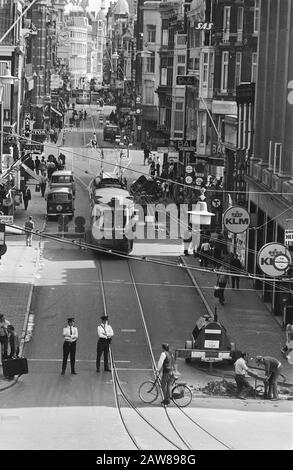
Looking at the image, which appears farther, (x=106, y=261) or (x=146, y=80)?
(x=146, y=80)

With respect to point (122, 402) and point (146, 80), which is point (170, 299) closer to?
point (122, 402)

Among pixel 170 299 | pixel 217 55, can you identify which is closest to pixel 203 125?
pixel 217 55

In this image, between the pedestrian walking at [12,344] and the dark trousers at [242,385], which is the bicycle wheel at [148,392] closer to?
the dark trousers at [242,385]

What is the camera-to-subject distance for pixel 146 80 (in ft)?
457

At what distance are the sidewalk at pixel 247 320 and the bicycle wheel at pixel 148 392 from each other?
3.99 m

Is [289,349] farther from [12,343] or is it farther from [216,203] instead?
[216,203]

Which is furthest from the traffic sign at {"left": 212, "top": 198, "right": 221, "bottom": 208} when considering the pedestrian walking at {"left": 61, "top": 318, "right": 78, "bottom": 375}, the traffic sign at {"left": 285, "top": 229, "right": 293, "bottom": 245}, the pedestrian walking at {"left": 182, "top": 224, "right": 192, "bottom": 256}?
the pedestrian walking at {"left": 61, "top": 318, "right": 78, "bottom": 375}

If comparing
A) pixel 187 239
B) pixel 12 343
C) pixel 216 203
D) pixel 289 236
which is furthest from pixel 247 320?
pixel 216 203

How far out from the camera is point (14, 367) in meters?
31.8

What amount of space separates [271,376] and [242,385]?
713 mm

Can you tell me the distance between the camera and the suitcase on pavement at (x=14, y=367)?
31.7 meters

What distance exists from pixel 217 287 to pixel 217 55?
36.7 metres

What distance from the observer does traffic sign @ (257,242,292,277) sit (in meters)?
33.3

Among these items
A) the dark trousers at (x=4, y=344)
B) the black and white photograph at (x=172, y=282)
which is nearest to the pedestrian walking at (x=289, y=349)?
the black and white photograph at (x=172, y=282)
